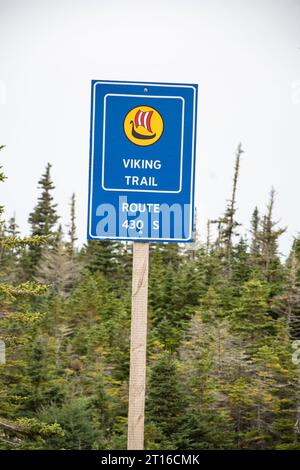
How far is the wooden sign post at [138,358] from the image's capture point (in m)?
4.20

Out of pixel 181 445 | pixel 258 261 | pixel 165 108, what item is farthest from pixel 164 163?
pixel 258 261

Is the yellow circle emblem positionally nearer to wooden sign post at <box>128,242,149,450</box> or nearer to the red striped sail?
the red striped sail

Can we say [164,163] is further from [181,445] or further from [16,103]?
[16,103]

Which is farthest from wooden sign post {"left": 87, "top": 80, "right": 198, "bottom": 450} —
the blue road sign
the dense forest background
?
the dense forest background

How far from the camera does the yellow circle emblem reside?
413cm

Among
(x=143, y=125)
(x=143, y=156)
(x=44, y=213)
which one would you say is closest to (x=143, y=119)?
(x=143, y=125)

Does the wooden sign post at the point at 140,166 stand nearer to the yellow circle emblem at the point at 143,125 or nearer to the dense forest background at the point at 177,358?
the yellow circle emblem at the point at 143,125

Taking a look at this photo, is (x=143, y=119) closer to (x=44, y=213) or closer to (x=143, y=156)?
(x=143, y=156)

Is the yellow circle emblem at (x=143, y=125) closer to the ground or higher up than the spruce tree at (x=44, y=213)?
closer to the ground

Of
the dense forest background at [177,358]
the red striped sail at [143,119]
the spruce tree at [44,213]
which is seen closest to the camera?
the red striped sail at [143,119]

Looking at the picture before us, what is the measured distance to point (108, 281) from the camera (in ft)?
194

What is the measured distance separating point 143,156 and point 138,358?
4.43 feet

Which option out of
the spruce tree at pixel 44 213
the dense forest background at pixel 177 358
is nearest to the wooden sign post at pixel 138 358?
the dense forest background at pixel 177 358

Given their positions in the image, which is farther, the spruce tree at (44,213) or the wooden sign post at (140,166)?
the spruce tree at (44,213)
